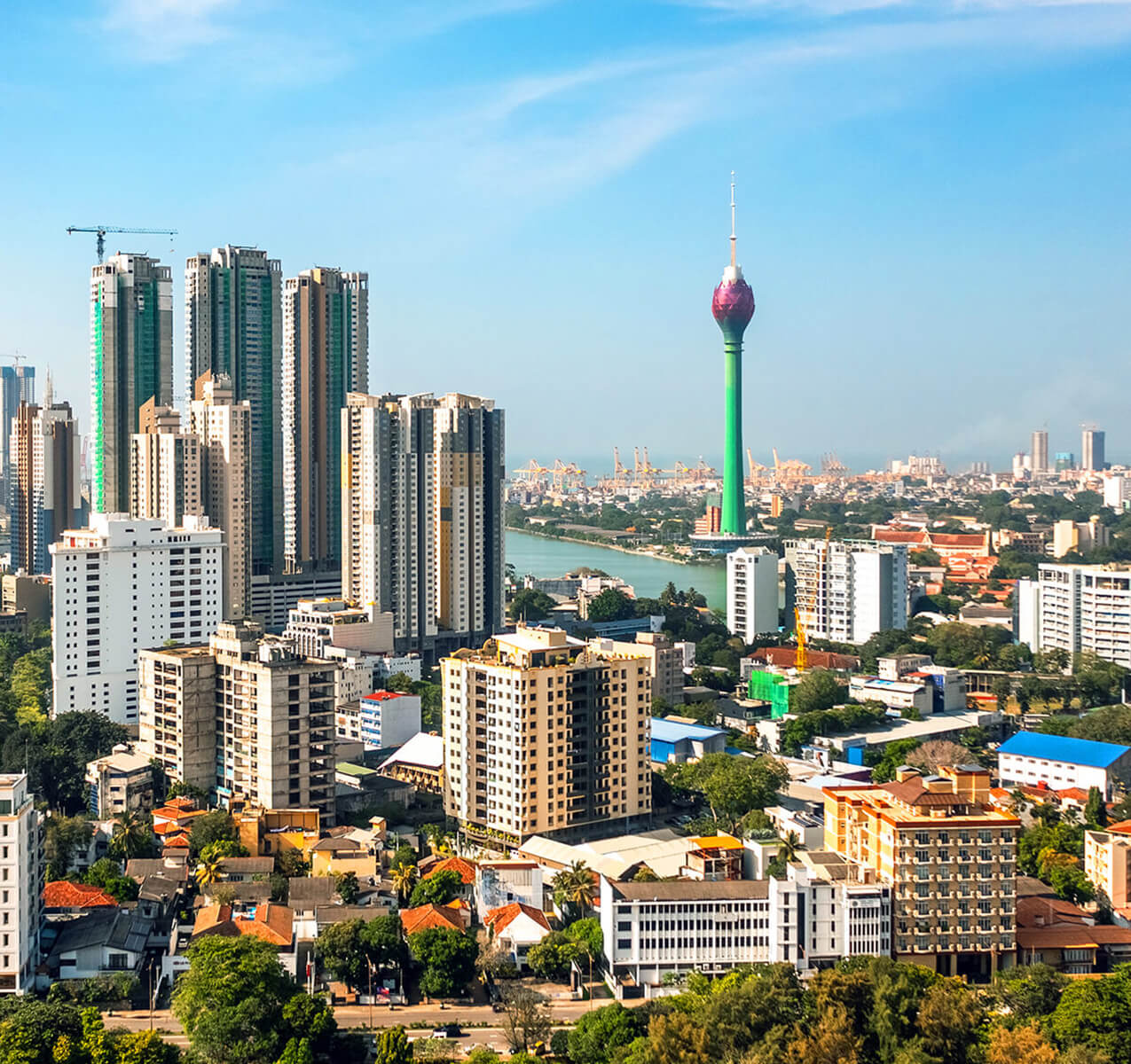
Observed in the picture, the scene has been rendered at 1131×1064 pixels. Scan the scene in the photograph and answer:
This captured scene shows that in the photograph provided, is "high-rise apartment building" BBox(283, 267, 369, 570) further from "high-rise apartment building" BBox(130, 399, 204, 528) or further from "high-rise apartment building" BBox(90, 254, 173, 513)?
"high-rise apartment building" BBox(130, 399, 204, 528)

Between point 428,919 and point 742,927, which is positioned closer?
point 742,927

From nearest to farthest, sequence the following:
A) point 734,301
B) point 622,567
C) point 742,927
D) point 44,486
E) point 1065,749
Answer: point 742,927 < point 1065,749 < point 44,486 < point 734,301 < point 622,567

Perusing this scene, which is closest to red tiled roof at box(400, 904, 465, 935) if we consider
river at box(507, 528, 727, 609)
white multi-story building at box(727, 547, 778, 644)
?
white multi-story building at box(727, 547, 778, 644)

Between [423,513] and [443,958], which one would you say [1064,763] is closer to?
[443,958]

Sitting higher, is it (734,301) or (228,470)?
(734,301)

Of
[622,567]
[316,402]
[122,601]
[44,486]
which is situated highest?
[316,402]

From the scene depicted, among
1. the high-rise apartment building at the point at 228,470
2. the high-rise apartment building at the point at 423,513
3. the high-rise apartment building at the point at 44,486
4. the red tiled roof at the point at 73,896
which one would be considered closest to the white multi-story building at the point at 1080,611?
the high-rise apartment building at the point at 423,513

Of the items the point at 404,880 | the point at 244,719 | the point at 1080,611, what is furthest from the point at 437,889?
the point at 1080,611

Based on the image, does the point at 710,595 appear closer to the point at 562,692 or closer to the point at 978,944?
the point at 562,692
